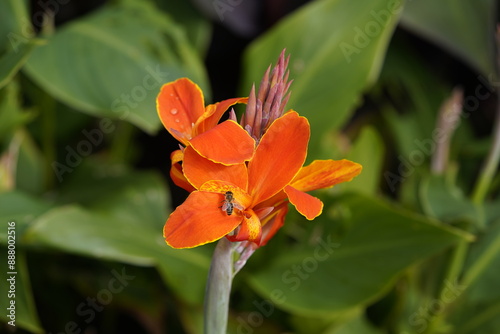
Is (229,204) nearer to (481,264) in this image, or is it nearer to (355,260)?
(355,260)

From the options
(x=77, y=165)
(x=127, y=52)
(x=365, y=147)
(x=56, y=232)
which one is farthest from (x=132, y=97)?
(x=365, y=147)

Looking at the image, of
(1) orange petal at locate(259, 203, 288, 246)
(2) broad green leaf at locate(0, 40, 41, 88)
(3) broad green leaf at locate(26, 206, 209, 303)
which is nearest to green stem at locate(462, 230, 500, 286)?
(3) broad green leaf at locate(26, 206, 209, 303)

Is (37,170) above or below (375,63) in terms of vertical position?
below

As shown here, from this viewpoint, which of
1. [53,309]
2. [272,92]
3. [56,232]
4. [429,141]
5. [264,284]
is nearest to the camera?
[272,92]

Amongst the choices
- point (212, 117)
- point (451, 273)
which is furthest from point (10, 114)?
point (451, 273)

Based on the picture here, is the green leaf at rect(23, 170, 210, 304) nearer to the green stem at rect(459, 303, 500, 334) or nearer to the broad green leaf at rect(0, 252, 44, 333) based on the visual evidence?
the broad green leaf at rect(0, 252, 44, 333)

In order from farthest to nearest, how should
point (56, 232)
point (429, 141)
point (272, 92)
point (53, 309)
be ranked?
1. point (429, 141)
2. point (53, 309)
3. point (56, 232)
4. point (272, 92)

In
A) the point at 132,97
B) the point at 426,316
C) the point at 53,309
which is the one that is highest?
the point at 132,97

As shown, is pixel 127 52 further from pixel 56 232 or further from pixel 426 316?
pixel 426 316
